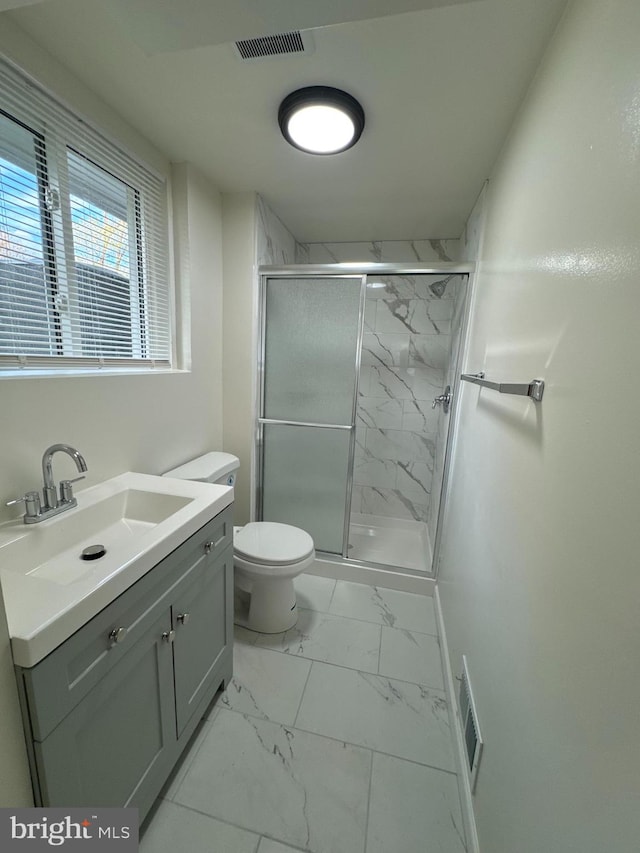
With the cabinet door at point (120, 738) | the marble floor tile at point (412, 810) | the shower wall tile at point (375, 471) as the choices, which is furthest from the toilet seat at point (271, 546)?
the shower wall tile at point (375, 471)

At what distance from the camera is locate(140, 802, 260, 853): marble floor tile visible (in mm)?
1011

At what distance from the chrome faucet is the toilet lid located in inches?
32.9

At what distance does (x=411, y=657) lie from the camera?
5.64ft

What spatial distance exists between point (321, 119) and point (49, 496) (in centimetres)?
170

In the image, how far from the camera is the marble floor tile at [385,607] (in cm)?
195

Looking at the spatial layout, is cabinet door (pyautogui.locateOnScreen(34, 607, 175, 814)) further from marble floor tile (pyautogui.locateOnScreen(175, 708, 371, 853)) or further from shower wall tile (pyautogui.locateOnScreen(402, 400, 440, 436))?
shower wall tile (pyautogui.locateOnScreen(402, 400, 440, 436))

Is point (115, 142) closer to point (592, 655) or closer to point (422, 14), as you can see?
point (422, 14)

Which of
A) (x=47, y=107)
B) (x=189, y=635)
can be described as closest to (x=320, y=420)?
(x=189, y=635)

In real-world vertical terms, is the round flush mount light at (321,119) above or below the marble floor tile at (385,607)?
above

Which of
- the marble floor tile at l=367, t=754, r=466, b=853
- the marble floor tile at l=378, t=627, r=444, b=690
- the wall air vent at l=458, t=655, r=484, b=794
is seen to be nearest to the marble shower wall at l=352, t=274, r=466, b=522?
the marble floor tile at l=378, t=627, r=444, b=690

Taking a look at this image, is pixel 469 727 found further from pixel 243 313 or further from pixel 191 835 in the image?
pixel 243 313

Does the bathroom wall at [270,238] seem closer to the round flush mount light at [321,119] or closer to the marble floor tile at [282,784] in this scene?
the round flush mount light at [321,119]

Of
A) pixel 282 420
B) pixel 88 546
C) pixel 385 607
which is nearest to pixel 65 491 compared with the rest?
pixel 88 546

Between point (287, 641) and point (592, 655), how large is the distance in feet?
5.12
